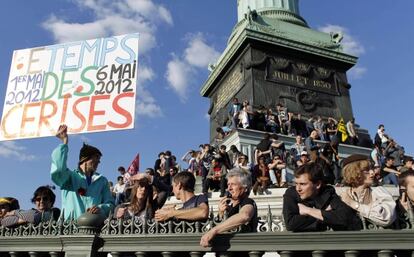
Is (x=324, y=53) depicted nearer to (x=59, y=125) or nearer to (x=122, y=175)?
(x=122, y=175)

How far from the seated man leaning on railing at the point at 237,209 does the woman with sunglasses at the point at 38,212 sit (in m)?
2.10

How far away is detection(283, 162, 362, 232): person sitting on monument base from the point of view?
3244 mm

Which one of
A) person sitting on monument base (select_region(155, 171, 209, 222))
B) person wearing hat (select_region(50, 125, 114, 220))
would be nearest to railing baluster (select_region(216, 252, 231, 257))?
person sitting on monument base (select_region(155, 171, 209, 222))

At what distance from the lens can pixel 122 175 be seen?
14797 millimetres

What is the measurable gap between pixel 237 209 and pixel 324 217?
90 cm

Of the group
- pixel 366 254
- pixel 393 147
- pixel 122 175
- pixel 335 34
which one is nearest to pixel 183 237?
pixel 366 254

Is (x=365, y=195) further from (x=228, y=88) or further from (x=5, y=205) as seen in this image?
(x=228, y=88)

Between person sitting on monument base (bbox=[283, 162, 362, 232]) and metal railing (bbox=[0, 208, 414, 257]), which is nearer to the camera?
metal railing (bbox=[0, 208, 414, 257])

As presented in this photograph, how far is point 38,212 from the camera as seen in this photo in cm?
520

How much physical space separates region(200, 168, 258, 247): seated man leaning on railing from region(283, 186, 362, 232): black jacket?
1.09 feet

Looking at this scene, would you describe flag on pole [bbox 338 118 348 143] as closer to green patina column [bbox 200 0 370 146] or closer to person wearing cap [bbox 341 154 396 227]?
green patina column [bbox 200 0 370 146]

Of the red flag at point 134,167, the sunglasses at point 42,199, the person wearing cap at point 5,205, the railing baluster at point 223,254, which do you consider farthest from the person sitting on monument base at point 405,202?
the red flag at point 134,167

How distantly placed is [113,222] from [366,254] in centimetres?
235

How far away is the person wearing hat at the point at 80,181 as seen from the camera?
15.1ft
